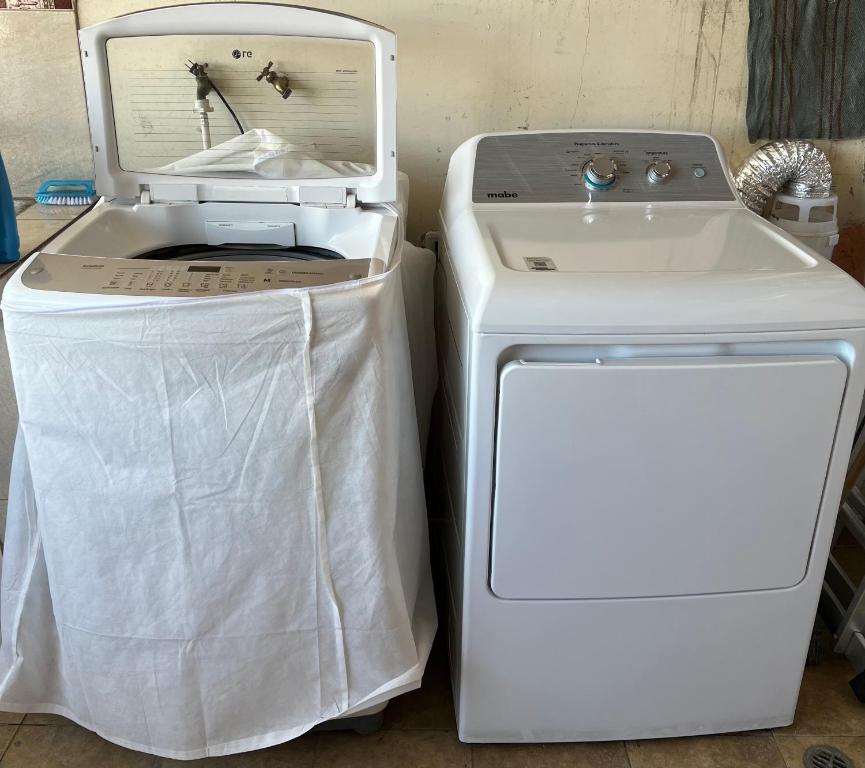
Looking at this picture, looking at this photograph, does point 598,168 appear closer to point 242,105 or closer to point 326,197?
point 326,197

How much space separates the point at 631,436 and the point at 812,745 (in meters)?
0.85

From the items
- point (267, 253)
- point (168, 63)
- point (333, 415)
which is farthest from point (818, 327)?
point (168, 63)

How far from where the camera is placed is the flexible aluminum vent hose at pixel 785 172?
1929 mm

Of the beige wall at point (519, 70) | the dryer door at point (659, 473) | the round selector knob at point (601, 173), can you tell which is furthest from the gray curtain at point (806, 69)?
the dryer door at point (659, 473)

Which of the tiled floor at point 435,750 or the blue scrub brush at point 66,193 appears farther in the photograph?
the blue scrub brush at point 66,193

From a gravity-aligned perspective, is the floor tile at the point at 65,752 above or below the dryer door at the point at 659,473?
below

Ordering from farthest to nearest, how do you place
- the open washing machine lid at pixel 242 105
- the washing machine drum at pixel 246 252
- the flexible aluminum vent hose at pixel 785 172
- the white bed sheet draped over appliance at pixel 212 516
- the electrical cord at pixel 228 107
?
the flexible aluminum vent hose at pixel 785 172, the electrical cord at pixel 228 107, the washing machine drum at pixel 246 252, the open washing machine lid at pixel 242 105, the white bed sheet draped over appliance at pixel 212 516

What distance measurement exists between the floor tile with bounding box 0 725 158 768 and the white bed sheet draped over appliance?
111 mm

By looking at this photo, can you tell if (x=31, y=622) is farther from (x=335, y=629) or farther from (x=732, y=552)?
(x=732, y=552)

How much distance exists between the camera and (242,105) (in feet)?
6.01

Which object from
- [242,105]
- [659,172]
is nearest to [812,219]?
[659,172]

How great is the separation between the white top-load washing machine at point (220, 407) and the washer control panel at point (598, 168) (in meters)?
0.23

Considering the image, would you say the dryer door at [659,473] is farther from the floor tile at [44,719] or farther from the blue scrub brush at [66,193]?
the blue scrub brush at [66,193]

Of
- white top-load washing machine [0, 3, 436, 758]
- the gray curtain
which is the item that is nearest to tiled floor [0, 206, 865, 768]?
white top-load washing machine [0, 3, 436, 758]
